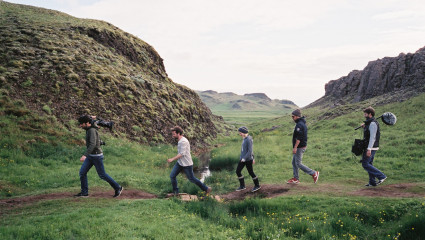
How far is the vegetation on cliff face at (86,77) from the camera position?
2377 centimetres

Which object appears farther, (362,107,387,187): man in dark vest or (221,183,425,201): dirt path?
(362,107,387,187): man in dark vest

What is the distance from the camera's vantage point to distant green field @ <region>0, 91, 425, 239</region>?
766 cm

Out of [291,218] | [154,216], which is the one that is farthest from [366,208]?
[154,216]

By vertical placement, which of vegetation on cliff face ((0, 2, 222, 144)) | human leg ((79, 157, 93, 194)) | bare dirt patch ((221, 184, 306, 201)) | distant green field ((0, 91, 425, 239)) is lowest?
bare dirt patch ((221, 184, 306, 201))

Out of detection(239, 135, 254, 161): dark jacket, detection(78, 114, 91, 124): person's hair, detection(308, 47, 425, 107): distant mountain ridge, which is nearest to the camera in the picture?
detection(78, 114, 91, 124): person's hair

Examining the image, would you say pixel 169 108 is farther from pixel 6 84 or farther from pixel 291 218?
pixel 291 218

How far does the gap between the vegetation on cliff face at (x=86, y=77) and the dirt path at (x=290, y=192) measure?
41.2 ft

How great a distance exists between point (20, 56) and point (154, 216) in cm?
2580

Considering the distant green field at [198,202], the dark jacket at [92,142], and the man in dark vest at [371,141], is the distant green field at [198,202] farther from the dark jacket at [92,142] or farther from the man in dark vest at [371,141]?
the dark jacket at [92,142]

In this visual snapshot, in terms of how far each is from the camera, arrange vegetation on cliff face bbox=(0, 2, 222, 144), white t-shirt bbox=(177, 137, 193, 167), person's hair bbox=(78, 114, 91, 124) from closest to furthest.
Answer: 1. person's hair bbox=(78, 114, 91, 124)
2. white t-shirt bbox=(177, 137, 193, 167)
3. vegetation on cliff face bbox=(0, 2, 222, 144)

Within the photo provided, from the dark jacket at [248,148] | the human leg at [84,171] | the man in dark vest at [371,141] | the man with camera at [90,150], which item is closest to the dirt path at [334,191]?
the man in dark vest at [371,141]

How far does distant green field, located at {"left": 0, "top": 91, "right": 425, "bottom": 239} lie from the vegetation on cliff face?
393 centimetres

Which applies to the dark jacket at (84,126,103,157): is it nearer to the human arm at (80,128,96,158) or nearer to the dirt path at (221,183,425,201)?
the human arm at (80,128,96,158)

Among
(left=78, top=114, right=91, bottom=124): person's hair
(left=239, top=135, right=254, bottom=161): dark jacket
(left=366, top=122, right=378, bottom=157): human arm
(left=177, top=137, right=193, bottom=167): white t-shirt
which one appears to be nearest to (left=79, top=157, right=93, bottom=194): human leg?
(left=78, top=114, right=91, bottom=124): person's hair
